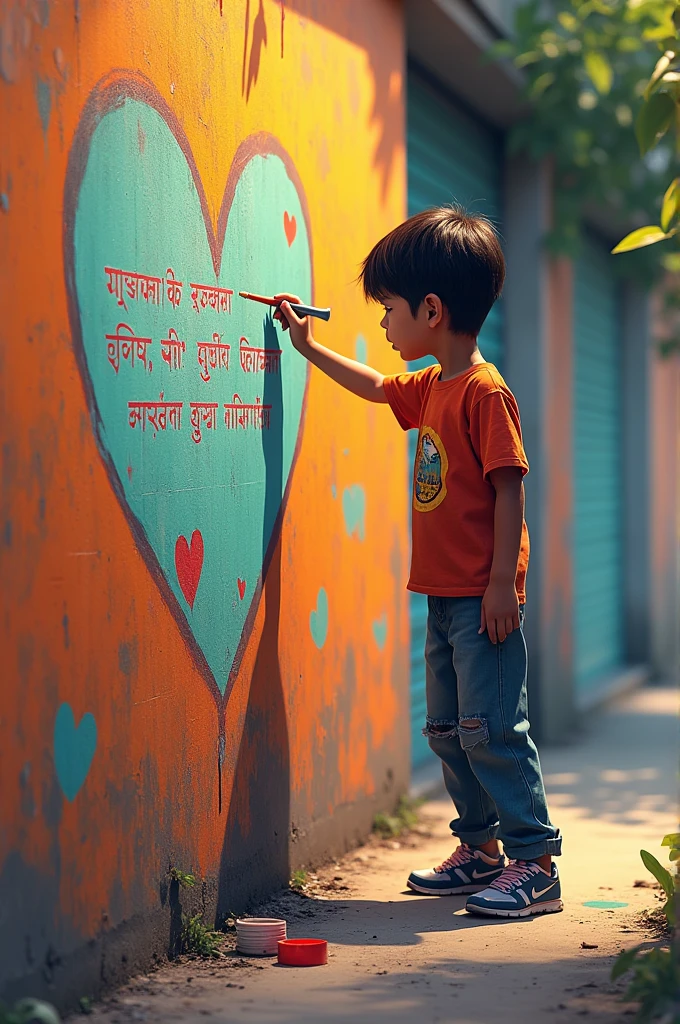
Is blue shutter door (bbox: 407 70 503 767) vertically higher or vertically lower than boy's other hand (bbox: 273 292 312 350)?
higher

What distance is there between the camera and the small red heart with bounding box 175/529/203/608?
303 centimetres

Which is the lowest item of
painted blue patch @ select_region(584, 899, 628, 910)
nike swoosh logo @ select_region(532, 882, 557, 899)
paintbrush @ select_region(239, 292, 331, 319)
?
painted blue patch @ select_region(584, 899, 628, 910)

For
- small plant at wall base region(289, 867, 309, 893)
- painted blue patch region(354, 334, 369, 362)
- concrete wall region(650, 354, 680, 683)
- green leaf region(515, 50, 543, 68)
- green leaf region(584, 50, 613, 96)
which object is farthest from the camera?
concrete wall region(650, 354, 680, 683)

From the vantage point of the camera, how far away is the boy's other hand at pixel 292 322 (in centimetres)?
362

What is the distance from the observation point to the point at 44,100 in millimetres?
2482

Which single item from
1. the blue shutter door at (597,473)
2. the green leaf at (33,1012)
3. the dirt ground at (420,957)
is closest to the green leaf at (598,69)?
the blue shutter door at (597,473)

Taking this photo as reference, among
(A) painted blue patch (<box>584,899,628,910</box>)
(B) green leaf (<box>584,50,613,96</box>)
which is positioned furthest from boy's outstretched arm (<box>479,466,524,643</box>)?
(B) green leaf (<box>584,50,613,96</box>)

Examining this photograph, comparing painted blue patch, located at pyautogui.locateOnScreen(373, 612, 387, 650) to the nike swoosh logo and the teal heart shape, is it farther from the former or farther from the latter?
the teal heart shape

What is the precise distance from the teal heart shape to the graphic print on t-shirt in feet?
3.88

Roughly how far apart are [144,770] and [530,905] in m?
1.16

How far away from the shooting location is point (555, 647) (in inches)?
288

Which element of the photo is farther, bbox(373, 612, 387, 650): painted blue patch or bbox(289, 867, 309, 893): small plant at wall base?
Answer: bbox(373, 612, 387, 650): painted blue patch

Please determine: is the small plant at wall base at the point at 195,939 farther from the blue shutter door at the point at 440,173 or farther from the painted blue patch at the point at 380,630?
the blue shutter door at the point at 440,173

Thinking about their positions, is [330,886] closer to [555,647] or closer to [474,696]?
[474,696]
